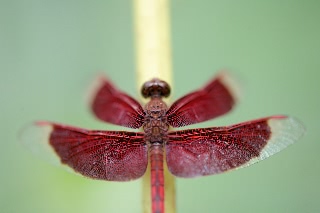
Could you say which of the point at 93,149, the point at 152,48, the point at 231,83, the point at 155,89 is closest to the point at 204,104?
the point at 231,83

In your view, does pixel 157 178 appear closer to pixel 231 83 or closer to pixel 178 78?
pixel 231 83

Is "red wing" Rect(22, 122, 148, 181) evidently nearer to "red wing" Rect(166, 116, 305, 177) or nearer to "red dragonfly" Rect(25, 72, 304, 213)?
"red dragonfly" Rect(25, 72, 304, 213)

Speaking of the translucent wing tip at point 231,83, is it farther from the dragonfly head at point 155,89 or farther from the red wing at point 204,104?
the dragonfly head at point 155,89

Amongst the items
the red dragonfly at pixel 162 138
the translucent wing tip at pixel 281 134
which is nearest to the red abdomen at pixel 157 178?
the red dragonfly at pixel 162 138

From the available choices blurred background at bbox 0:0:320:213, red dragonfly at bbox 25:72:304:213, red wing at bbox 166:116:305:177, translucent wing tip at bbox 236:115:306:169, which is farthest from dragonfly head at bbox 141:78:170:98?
translucent wing tip at bbox 236:115:306:169

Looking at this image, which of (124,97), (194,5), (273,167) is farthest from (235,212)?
(194,5)

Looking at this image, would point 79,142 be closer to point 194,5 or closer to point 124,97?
point 124,97

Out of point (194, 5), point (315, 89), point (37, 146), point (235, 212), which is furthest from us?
point (194, 5)
